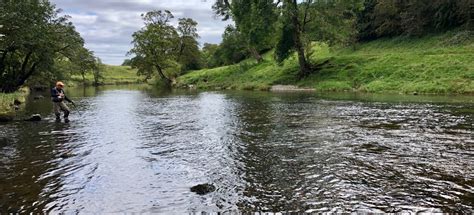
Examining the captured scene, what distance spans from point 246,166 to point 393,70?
39.2 m

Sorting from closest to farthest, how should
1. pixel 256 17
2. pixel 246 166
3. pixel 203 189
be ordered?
pixel 203 189, pixel 246 166, pixel 256 17

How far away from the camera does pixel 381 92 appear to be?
140 feet

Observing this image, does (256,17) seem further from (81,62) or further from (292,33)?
(81,62)

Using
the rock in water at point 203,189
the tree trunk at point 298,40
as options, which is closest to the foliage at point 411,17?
the tree trunk at point 298,40

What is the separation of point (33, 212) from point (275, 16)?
42.5 m

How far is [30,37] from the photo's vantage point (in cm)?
3903

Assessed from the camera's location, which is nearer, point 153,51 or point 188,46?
point 153,51

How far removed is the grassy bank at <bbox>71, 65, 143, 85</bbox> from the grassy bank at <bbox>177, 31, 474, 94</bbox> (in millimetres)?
82260

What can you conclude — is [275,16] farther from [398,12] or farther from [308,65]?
[398,12]


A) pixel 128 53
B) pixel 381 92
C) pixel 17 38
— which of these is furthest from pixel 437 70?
pixel 128 53

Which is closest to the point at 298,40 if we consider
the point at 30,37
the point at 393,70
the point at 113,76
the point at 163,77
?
the point at 393,70

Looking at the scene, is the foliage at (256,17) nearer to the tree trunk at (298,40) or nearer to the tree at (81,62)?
the tree trunk at (298,40)

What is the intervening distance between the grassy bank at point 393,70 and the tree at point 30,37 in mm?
24980

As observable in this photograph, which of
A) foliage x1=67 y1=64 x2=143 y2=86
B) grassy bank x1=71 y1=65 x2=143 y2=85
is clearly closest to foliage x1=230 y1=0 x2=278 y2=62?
foliage x1=67 y1=64 x2=143 y2=86
